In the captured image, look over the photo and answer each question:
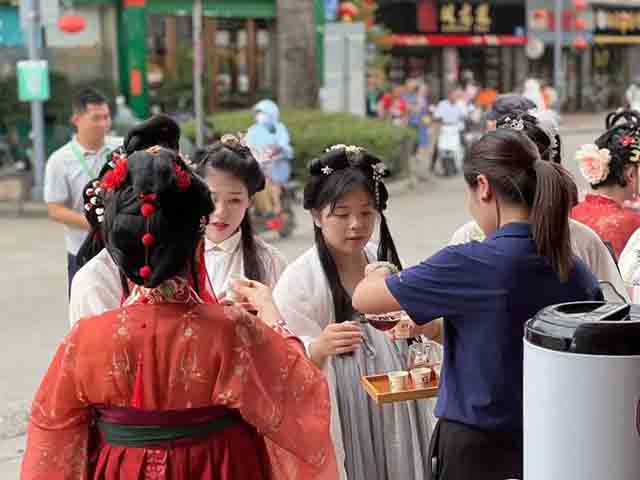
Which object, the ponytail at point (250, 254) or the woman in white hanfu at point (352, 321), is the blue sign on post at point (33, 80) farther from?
the woman in white hanfu at point (352, 321)

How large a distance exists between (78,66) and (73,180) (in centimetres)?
1296

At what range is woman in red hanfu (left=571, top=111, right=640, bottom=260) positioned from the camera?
4750 millimetres

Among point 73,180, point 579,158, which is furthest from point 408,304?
point 73,180

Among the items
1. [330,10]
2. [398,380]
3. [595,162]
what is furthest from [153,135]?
[330,10]

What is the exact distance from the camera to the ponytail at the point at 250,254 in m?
3.89

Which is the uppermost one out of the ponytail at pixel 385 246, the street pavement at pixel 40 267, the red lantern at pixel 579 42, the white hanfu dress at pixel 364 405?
the red lantern at pixel 579 42

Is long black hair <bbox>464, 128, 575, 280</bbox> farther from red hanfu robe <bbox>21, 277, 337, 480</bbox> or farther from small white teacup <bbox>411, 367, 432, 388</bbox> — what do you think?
small white teacup <bbox>411, 367, 432, 388</bbox>

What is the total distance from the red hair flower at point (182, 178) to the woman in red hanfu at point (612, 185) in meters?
2.59

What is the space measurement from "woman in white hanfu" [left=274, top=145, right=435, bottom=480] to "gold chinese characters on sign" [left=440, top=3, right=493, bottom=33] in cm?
2821

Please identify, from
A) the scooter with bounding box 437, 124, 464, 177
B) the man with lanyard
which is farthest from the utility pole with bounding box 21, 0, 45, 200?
the man with lanyard

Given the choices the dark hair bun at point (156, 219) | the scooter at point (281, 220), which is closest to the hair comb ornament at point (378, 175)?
the dark hair bun at point (156, 219)

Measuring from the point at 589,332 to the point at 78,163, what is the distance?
480 cm

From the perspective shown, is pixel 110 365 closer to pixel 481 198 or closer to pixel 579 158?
pixel 481 198

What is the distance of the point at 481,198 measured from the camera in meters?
2.77
